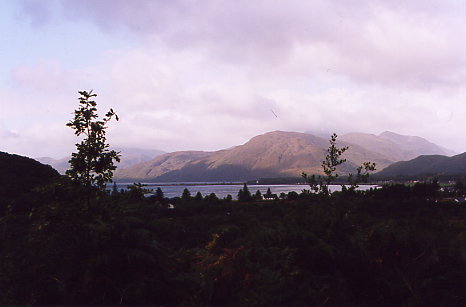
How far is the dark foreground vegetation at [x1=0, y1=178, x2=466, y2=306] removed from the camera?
5.78m

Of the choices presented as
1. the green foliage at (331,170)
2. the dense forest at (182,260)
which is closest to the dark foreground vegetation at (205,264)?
the dense forest at (182,260)

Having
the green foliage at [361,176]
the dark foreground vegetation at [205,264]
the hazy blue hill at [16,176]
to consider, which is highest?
the hazy blue hill at [16,176]

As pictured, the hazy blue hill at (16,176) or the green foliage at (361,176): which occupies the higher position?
the hazy blue hill at (16,176)

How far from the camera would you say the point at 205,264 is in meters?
6.84

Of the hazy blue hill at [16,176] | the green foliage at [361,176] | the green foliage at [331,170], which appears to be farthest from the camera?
the hazy blue hill at [16,176]

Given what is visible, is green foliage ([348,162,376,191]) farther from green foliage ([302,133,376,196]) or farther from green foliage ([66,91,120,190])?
green foliage ([66,91,120,190])

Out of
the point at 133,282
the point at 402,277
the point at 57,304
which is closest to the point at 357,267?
the point at 402,277

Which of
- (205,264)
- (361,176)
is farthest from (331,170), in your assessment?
(205,264)

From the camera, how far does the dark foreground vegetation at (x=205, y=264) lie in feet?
19.0

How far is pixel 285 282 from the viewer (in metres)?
5.77

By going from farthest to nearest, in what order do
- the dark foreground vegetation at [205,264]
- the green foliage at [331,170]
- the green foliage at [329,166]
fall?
1. the green foliage at [329,166]
2. the green foliage at [331,170]
3. the dark foreground vegetation at [205,264]

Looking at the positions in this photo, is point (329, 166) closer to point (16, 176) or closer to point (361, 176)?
point (361, 176)

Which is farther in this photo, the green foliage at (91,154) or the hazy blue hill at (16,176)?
the hazy blue hill at (16,176)

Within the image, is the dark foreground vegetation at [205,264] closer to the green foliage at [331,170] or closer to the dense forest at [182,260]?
the dense forest at [182,260]
